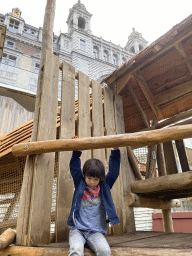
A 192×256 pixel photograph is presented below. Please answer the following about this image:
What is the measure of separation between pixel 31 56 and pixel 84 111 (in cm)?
1872

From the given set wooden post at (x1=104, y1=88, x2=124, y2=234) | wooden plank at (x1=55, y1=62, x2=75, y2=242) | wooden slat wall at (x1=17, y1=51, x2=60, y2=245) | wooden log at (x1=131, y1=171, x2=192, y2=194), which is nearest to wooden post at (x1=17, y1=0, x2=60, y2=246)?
wooden slat wall at (x1=17, y1=51, x2=60, y2=245)

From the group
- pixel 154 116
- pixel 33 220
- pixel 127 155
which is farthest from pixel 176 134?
pixel 154 116

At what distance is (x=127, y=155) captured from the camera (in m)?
3.44

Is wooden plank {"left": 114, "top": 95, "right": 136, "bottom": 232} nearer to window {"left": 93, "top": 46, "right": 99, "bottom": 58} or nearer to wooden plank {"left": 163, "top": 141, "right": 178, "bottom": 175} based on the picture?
wooden plank {"left": 163, "top": 141, "right": 178, "bottom": 175}

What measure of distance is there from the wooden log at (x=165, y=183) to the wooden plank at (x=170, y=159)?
54.7 inches

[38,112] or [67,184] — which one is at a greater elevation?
[38,112]

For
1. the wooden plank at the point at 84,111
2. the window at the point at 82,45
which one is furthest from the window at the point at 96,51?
the wooden plank at the point at 84,111

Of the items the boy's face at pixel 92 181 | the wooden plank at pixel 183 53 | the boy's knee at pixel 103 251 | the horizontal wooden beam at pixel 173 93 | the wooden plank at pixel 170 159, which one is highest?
the wooden plank at pixel 183 53

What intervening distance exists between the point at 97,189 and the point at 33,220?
702mm

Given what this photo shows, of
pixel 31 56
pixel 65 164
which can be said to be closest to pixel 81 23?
pixel 31 56

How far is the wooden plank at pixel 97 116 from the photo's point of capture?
284 cm

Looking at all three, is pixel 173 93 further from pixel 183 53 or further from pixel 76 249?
pixel 76 249

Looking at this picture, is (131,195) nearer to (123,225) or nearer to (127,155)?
(123,225)

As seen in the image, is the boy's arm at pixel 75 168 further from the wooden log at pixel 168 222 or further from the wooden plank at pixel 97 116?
the wooden log at pixel 168 222
